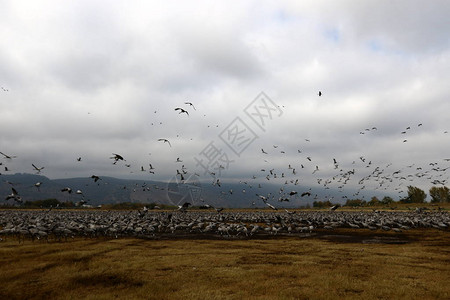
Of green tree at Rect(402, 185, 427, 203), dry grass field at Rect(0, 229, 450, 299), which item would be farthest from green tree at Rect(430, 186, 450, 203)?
dry grass field at Rect(0, 229, 450, 299)

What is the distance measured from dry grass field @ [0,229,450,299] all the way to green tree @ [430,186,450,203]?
153795 millimetres

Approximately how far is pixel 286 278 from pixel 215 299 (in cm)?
508

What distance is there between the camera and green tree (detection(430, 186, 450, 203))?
144125mm

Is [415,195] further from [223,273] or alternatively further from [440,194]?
[223,273]

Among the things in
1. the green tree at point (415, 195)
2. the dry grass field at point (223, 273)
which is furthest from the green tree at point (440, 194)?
the dry grass field at point (223, 273)

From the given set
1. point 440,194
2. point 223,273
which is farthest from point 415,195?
point 223,273

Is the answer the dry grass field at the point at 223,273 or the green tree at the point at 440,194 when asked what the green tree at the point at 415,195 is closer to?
the green tree at the point at 440,194

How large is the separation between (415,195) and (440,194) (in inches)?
501

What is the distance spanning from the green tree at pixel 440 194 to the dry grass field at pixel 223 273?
15380 centimetres

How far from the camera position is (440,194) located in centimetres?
14638

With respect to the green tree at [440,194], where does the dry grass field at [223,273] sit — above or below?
below

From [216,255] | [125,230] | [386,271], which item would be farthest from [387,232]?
[125,230]

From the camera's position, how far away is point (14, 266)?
18125mm

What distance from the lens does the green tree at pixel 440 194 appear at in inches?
5674
